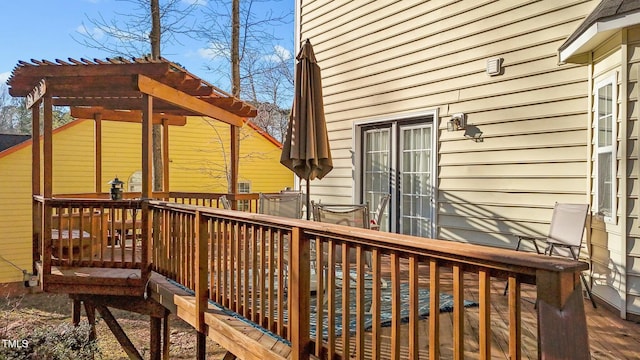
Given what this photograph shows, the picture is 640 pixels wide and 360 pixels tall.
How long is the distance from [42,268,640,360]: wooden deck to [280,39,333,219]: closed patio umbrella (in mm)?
1403

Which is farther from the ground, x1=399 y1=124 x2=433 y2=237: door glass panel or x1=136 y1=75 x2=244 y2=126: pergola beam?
x1=136 y1=75 x2=244 y2=126: pergola beam

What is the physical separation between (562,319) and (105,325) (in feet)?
33.0

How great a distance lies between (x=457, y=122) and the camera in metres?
5.31

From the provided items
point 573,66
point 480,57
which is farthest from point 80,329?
point 573,66

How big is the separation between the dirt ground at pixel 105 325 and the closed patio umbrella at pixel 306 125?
5.29m

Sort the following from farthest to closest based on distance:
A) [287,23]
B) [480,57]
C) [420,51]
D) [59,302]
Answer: [287,23]
[59,302]
[420,51]
[480,57]

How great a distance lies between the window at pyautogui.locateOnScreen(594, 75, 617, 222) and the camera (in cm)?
373

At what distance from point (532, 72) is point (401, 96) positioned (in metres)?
1.83

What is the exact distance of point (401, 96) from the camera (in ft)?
20.0

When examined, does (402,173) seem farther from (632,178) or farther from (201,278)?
(201,278)

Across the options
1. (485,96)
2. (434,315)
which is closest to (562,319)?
(434,315)

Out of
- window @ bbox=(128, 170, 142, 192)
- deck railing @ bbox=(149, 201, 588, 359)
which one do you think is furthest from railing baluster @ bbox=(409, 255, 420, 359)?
window @ bbox=(128, 170, 142, 192)

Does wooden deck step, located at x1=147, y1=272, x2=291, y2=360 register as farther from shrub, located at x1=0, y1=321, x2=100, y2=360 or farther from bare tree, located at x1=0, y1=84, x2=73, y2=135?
bare tree, located at x1=0, y1=84, x2=73, y2=135

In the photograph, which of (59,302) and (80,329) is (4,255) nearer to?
(59,302)
